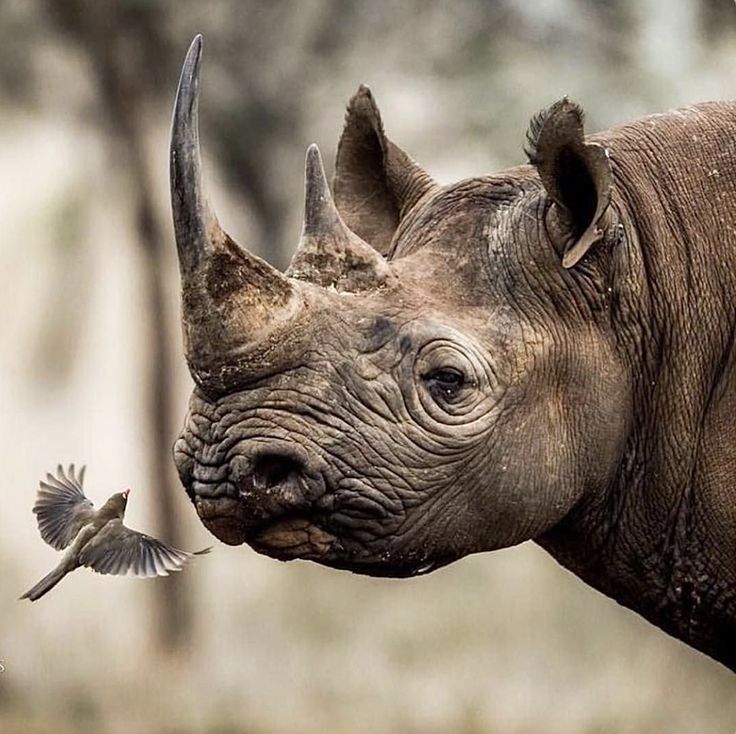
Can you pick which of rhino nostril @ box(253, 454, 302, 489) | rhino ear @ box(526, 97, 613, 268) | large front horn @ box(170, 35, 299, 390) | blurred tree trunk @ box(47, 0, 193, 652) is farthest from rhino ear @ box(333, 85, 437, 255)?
blurred tree trunk @ box(47, 0, 193, 652)

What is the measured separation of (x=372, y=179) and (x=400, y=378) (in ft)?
3.95

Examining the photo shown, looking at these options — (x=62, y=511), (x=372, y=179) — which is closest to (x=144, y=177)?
(x=62, y=511)

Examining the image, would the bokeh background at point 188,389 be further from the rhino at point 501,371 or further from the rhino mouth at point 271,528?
the rhino mouth at point 271,528

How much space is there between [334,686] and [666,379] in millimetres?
8124

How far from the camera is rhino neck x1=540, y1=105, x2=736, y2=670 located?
4.98 m

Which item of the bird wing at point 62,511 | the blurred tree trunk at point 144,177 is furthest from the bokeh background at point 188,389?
the bird wing at point 62,511

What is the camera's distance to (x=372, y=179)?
580cm

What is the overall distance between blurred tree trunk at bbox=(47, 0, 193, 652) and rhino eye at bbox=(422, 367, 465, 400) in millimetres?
9043

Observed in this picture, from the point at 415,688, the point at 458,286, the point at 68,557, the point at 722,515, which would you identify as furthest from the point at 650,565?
the point at 415,688

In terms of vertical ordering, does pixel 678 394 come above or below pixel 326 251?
below

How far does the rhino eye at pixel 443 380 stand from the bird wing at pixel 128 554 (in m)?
1.16

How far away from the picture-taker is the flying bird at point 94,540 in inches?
227

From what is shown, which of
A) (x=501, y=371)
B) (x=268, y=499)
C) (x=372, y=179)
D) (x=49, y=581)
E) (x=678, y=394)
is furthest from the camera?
(x=49, y=581)

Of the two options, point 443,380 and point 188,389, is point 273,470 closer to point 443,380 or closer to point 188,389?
point 443,380
